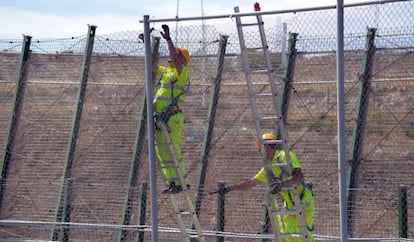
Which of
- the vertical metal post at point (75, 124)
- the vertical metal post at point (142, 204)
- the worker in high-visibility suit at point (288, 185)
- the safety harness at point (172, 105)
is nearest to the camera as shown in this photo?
the worker in high-visibility suit at point (288, 185)

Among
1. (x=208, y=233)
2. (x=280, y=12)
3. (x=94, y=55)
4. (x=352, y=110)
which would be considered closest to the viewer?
(x=280, y=12)

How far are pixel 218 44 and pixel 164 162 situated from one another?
9.22 ft

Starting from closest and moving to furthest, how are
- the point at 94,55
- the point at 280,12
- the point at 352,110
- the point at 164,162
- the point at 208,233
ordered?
1. the point at 280,12
2. the point at 164,162
3. the point at 208,233
4. the point at 352,110
5. the point at 94,55

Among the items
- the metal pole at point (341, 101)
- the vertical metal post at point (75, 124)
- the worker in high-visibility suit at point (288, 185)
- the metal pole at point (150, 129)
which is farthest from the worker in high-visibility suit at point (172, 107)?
the vertical metal post at point (75, 124)

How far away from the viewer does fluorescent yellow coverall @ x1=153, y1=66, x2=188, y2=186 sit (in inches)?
464

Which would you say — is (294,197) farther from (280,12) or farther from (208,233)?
(208,233)

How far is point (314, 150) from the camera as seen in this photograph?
14.2 metres

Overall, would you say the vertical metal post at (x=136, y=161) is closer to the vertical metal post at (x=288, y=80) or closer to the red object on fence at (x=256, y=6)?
the vertical metal post at (x=288, y=80)

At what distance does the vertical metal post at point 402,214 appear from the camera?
12797 mm

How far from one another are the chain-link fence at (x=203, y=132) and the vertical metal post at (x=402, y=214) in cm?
2

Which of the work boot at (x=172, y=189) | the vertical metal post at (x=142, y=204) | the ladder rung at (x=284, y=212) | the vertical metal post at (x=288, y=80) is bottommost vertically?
the ladder rung at (x=284, y=212)

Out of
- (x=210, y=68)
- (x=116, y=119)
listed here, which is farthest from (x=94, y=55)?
(x=210, y=68)

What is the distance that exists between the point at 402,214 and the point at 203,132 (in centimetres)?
327

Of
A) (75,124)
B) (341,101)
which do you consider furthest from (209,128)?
(341,101)
